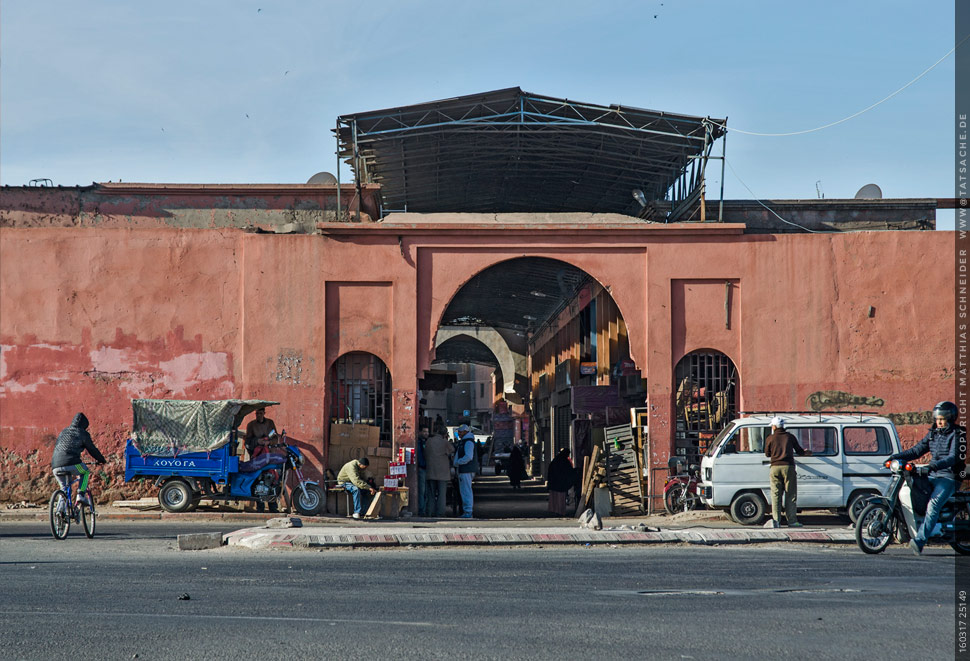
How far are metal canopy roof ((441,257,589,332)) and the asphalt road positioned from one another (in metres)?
13.9

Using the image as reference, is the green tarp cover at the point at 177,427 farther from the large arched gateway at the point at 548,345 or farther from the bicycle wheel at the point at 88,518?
the large arched gateway at the point at 548,345

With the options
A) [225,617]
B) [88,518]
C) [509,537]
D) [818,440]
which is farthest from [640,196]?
[225,617]

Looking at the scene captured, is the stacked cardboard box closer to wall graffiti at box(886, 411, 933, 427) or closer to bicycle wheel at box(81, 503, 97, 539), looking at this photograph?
bicycle wheel at box(81, 503, 97, 539)

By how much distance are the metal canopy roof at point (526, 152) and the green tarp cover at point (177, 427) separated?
6219mm

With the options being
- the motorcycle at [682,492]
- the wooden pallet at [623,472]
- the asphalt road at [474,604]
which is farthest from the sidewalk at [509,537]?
the wooden pallet at [623,472]

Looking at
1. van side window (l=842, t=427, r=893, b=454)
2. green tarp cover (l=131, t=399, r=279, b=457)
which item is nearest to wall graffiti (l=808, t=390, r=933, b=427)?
van side window (l=842, t=427, r=893, b=454)

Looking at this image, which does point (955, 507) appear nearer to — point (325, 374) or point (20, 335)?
point (325, 374)

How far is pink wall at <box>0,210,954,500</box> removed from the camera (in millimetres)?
20641

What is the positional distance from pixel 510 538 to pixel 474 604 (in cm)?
559

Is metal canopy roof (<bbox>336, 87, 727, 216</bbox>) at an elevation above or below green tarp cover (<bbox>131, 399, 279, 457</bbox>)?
above

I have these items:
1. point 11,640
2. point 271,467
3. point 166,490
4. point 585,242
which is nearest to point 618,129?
point 585,242

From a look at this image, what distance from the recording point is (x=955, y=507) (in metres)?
12.3

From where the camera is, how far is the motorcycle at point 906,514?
12055mm

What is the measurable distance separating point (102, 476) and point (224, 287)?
447 cm
